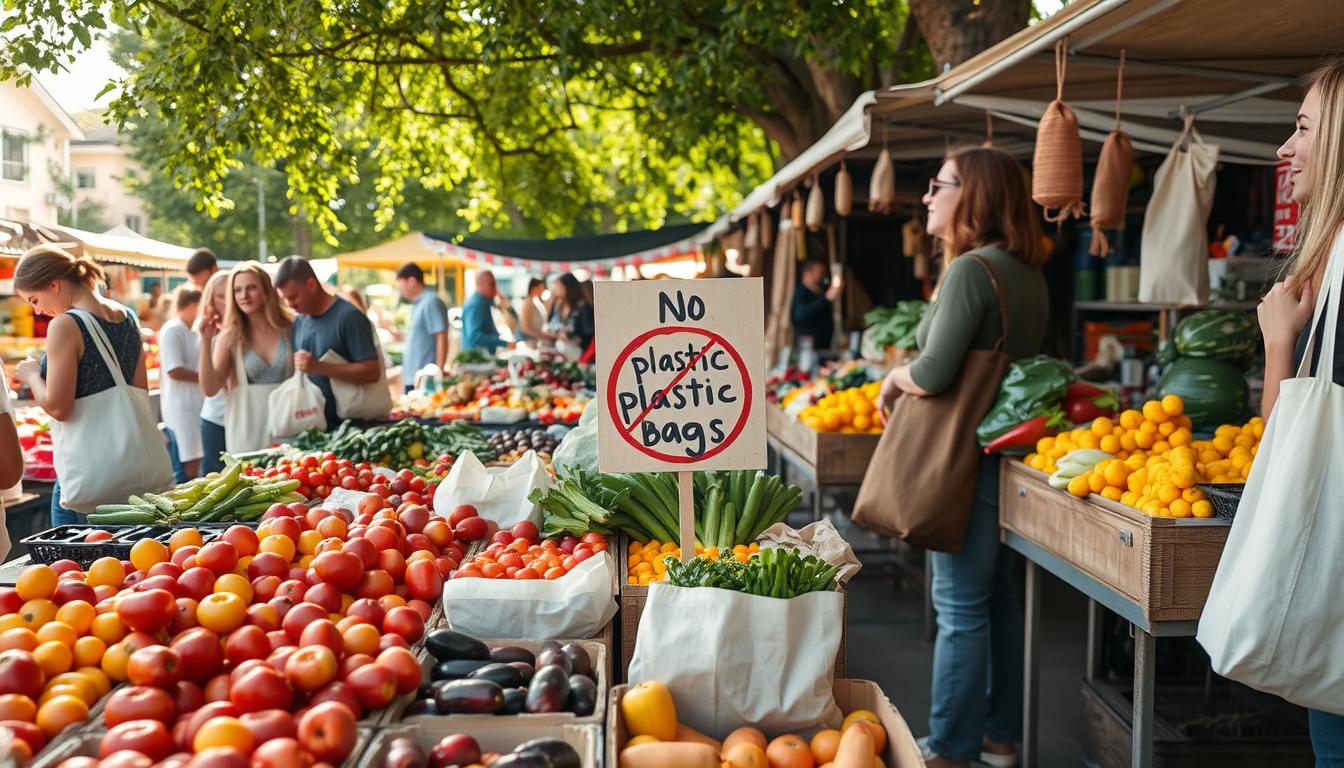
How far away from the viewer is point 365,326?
595cm

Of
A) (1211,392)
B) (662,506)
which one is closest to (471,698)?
(662,506)

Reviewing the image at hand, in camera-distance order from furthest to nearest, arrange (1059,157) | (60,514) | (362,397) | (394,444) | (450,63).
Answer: (450,63), (362,397), (394,444), (60,514), (1059,157)

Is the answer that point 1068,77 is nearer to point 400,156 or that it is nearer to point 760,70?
point 760,70

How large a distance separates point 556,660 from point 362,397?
420 centimetres

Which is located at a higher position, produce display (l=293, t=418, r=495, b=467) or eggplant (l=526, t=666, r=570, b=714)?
produce display (l=293, t=418, r=495, b=467)

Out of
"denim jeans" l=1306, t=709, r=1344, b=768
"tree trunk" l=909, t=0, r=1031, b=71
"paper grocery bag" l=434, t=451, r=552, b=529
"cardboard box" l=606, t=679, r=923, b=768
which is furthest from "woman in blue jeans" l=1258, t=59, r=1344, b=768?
"tree trunk" l=909, t=0, r=1031, b=71

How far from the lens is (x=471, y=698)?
6.52ft

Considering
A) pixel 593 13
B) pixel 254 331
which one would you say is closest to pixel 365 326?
pixel 254 331

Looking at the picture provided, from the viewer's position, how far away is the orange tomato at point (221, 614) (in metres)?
2.19

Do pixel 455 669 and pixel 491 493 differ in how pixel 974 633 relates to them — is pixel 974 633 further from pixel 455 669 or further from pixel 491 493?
pixel 455 669

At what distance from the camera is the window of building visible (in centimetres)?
2861

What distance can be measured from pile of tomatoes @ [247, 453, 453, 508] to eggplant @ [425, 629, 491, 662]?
158 centimetres

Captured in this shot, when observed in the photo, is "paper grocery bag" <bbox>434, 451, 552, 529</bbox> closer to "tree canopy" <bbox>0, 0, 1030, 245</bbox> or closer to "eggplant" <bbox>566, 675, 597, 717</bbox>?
"eggplant" <bbox>566, 675, 597, 717</bbox>

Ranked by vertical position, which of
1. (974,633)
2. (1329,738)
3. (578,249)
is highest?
(578,249)
